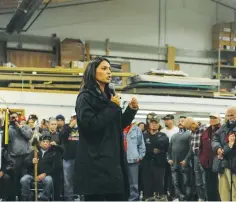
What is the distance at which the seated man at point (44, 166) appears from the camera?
23.4ft

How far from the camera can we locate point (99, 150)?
8.22 ft

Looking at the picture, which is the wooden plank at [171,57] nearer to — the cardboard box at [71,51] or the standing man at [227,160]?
the cardboard box at [71,51]

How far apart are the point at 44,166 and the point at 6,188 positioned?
25.6 inches

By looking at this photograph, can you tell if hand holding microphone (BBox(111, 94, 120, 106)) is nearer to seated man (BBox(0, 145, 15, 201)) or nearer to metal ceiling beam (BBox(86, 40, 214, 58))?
seated man (BBox(0, 145, 15, 201))

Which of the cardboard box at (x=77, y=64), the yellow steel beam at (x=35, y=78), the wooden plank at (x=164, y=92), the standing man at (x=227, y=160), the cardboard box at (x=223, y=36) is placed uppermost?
the cardboard box at (x=223, y=36)

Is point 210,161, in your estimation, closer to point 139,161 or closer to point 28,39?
point 139,161

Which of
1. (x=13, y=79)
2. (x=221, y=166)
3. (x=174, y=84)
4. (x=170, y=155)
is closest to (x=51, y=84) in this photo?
(x=13, y=79)

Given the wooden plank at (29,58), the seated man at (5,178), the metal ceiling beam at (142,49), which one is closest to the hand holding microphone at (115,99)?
the seated man at (5,178)

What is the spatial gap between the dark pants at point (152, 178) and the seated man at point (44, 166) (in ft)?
4.72

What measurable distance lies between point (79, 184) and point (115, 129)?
349 millimetres

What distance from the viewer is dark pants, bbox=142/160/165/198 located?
7.76 meters

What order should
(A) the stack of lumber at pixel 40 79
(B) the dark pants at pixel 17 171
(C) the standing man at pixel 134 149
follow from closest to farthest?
(B) the dark pants at pixel 17 171
(C) the standing man at pixel 134 149
(A) the stack of lumber at pixel 40 79

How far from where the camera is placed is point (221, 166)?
20.4 feet

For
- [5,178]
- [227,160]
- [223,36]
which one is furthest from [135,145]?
[223,36]
